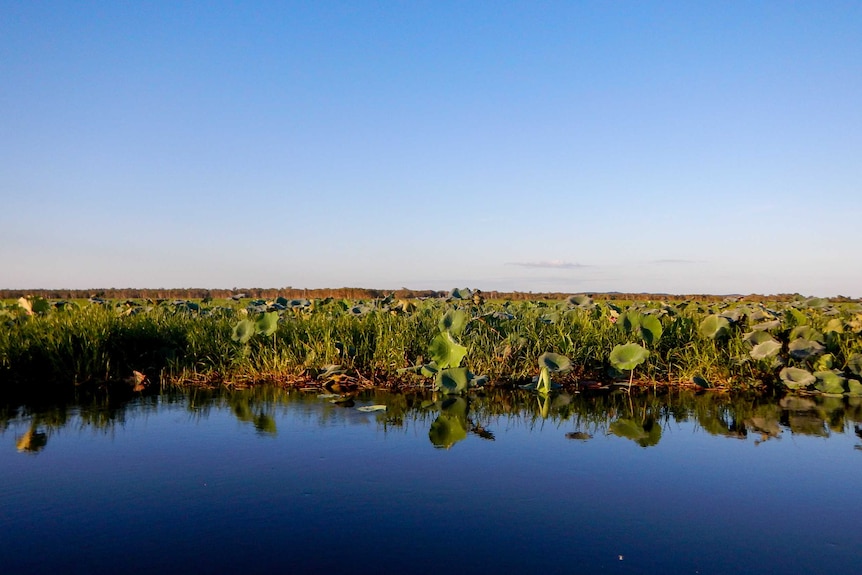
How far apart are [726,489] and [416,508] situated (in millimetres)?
1743

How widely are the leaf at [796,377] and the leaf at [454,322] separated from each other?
3.30m

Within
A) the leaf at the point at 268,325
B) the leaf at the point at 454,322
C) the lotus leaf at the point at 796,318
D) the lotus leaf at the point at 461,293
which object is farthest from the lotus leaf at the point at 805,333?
the leaf at the point at 268,325

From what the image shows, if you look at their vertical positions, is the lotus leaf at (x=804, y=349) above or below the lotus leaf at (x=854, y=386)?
above

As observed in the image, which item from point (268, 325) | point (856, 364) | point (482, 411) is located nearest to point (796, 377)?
point (856, 364)

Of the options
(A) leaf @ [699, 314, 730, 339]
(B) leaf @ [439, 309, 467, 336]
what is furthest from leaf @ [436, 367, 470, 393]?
(A) leaf @ [699, 314, 730, 339]

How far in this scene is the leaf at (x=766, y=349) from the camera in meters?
6.74

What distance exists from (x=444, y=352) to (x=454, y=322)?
0.76m

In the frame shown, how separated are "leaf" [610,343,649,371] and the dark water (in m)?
1.10

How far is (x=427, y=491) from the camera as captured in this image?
3.55 m

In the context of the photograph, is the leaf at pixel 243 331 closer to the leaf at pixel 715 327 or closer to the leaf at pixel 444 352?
the leaf at pixel 444 352

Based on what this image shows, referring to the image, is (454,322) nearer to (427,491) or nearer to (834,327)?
(427,491)

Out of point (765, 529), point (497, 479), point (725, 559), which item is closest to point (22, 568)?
point (497, 479)

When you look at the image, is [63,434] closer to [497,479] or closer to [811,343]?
[497,479]

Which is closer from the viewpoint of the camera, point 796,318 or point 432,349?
point 432,349
